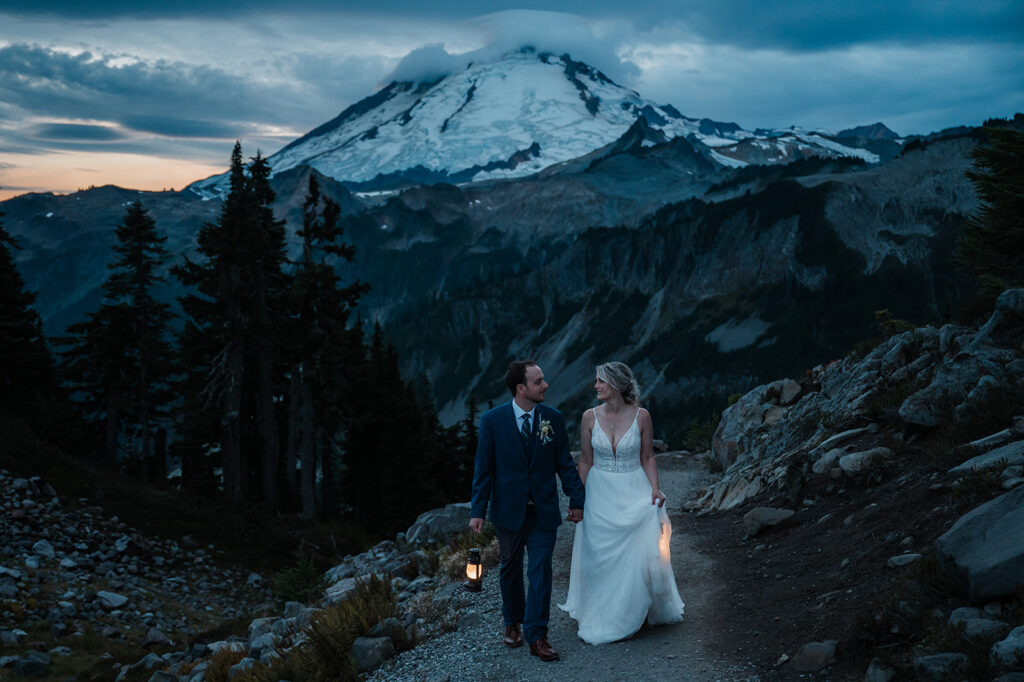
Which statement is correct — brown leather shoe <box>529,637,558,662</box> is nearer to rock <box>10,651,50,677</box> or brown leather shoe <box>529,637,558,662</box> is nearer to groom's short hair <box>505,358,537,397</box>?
groom's short hair <box>505,358,537,397</box>

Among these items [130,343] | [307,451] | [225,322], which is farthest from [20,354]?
[307,451]

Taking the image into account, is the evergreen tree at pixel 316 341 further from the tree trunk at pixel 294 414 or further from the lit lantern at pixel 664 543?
the lit lantern at pixel 664 543

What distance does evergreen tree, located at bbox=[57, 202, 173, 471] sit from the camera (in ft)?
117

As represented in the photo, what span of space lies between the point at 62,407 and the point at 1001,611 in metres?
35.7

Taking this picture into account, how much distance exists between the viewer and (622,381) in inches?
295

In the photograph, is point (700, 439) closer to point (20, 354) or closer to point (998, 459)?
point (998, 459)

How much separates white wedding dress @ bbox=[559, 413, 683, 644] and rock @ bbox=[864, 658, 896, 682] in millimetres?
2154

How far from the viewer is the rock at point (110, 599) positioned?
17.1m

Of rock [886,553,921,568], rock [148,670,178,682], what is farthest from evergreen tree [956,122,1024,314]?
rock [148,670,178,682]

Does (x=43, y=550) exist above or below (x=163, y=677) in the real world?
below

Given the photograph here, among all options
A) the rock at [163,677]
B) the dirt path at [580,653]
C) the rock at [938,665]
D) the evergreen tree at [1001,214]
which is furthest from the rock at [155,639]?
the evergreen tree at [1001,214]

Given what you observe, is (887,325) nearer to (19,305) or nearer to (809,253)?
(19,305)

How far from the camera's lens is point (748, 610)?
810 centimetres

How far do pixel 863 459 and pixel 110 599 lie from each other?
15793 mm
